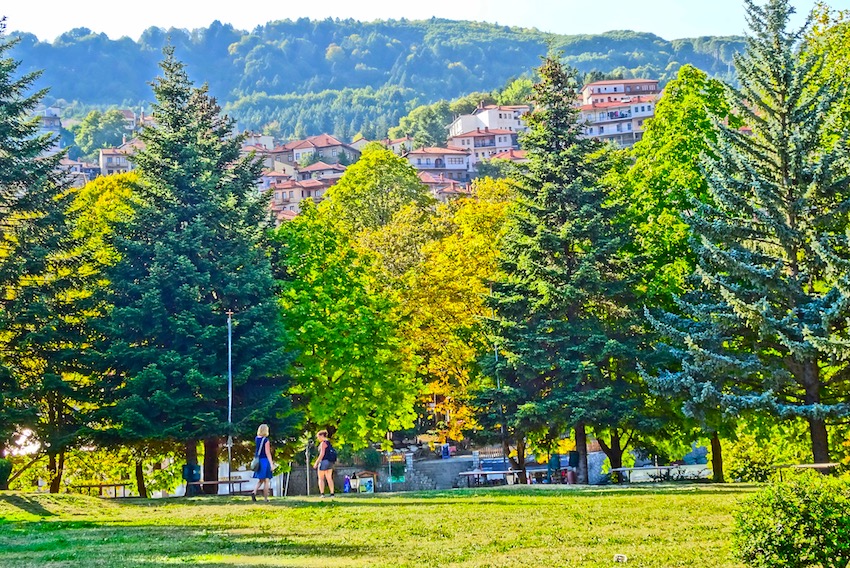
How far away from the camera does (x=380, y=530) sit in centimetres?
1750

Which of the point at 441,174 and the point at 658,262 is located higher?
the point at 441,174

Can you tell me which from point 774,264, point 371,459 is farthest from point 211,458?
point 371,459

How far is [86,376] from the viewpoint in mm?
34188

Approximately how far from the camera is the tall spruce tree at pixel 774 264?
101ft

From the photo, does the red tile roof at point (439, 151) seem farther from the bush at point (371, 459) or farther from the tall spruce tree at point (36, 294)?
the tall spruce tree at point (36, 294)

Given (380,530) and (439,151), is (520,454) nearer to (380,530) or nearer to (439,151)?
(380,530)

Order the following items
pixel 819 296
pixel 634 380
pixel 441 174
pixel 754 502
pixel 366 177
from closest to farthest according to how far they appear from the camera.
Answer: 1. pixel 754 502
2. pixel 819 296
3. pixel 634 380
4. pixel 366 177
5. pixel 441 174

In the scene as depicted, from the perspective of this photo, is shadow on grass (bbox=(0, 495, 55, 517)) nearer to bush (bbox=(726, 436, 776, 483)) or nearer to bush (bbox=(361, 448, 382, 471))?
bush (bbox=(726, 436, 776, 483))

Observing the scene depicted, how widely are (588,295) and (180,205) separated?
14222 millimetres

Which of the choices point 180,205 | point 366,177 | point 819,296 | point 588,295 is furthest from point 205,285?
point 366,177

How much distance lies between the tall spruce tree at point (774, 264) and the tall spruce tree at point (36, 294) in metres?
18.3

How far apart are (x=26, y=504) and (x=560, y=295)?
1938cm

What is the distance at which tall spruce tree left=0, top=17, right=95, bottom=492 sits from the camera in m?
32.7

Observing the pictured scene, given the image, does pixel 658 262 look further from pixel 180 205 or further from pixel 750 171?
pixel 180 205
